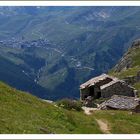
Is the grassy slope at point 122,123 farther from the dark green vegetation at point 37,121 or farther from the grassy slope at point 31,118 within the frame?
the grassy slope at point 31,118

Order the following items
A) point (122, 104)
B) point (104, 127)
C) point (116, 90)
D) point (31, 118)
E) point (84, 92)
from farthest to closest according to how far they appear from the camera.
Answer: point (84, 92)
point (116, 90)
point (122, 104)
point (104, 127)
point (31, 118)

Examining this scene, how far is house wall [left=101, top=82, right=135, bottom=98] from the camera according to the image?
96625 millimetres

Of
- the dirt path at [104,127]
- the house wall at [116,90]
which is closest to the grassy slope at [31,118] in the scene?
the dirt path at [104,127]

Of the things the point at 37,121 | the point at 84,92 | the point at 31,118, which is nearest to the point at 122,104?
the point at 31,118

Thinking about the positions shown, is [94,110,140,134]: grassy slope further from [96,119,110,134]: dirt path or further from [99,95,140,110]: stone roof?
[99,95,140,110]: stone roof

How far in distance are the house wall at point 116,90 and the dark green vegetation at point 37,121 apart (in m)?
56.2

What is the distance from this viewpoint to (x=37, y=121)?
29.1 metres

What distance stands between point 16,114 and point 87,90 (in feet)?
240

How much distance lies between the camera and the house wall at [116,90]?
9662 centimetres

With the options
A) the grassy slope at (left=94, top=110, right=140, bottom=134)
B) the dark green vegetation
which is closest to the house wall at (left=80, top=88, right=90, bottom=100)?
the grassy slope at (left=94, top=110, right=140, bottom=134)

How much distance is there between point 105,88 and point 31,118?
67813 mm

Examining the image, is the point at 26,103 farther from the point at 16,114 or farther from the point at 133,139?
the point at 133,139

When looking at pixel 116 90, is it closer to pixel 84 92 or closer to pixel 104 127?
pixel 84 92

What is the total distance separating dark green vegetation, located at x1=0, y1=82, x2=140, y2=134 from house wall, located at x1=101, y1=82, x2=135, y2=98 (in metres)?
56.2
